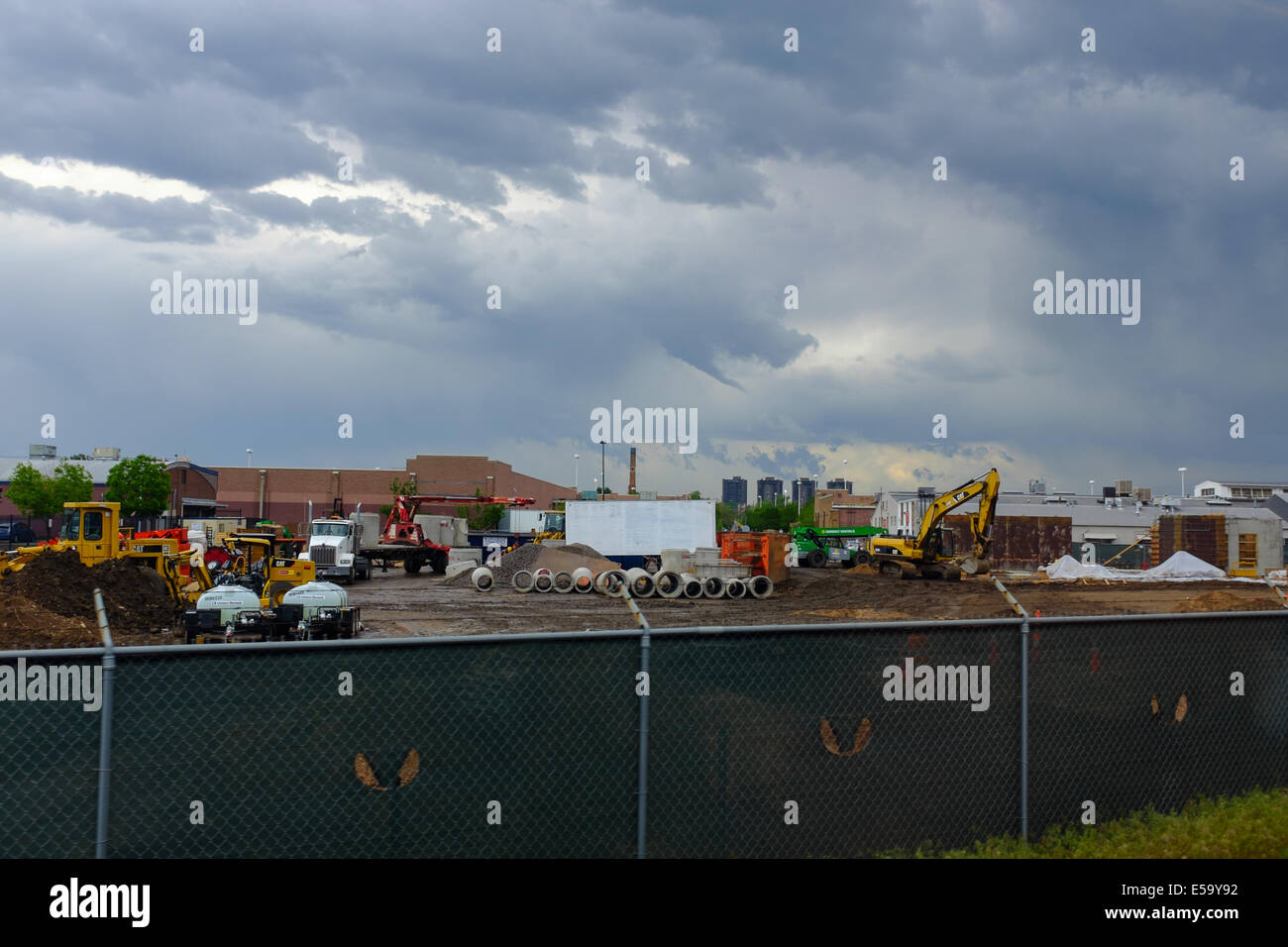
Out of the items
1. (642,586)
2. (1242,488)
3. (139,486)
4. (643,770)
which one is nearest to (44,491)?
(139,486)

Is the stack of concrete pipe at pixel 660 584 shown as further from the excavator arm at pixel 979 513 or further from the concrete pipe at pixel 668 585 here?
the excavator arm at pixel 979 513

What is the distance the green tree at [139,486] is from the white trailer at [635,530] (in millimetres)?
53069

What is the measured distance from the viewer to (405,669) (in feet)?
17.8

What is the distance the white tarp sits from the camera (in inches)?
2001

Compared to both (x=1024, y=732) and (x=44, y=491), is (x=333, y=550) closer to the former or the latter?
(x=1024, y=732)

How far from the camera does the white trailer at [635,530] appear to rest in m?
49.3

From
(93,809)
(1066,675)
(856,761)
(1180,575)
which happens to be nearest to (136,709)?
(93,809)

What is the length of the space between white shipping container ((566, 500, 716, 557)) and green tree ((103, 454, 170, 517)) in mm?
53007

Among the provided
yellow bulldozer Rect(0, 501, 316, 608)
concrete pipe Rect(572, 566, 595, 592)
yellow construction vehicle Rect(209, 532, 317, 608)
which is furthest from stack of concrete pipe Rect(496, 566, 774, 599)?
yellow bulldozer Rect(0, 501, 316, 608)

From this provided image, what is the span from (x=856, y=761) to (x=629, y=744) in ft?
5.39

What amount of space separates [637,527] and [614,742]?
43.6 meters

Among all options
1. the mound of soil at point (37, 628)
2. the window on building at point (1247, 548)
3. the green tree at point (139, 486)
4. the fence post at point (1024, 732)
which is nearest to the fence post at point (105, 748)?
the fence post at point (1024, 732)

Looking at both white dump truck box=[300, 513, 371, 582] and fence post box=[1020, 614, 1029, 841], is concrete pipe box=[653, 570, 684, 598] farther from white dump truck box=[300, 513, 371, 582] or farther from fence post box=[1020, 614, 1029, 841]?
fence post box=[1020, 614, 1029, 841]
